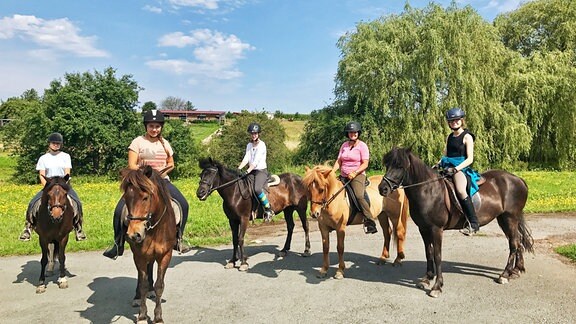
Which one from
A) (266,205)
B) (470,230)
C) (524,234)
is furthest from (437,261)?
(266,205)

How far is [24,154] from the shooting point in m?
31.0

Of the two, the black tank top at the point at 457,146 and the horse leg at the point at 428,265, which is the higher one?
the black tank top at the point at 457,146

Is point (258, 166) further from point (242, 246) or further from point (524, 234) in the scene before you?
point (524, 234)

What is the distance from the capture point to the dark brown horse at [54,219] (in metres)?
6.28

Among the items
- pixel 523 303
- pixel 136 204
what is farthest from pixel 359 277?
pixel 136 204

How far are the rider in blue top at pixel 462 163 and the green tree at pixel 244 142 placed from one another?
23.4 meters

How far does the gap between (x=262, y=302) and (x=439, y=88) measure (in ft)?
74.4

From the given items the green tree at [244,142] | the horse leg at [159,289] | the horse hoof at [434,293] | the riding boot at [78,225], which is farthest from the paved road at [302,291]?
the green tree at [244,142]

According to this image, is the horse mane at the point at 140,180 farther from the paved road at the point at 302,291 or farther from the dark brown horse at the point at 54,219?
the dark brown horse at the point at 54,219

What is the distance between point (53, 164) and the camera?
726 cm

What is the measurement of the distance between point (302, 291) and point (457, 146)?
11.9 feet

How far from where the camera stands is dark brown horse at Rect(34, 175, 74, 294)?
247 inches

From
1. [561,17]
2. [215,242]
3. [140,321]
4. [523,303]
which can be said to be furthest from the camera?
[561,17]

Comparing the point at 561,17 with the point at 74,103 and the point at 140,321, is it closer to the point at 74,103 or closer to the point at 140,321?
the point at 140,321
